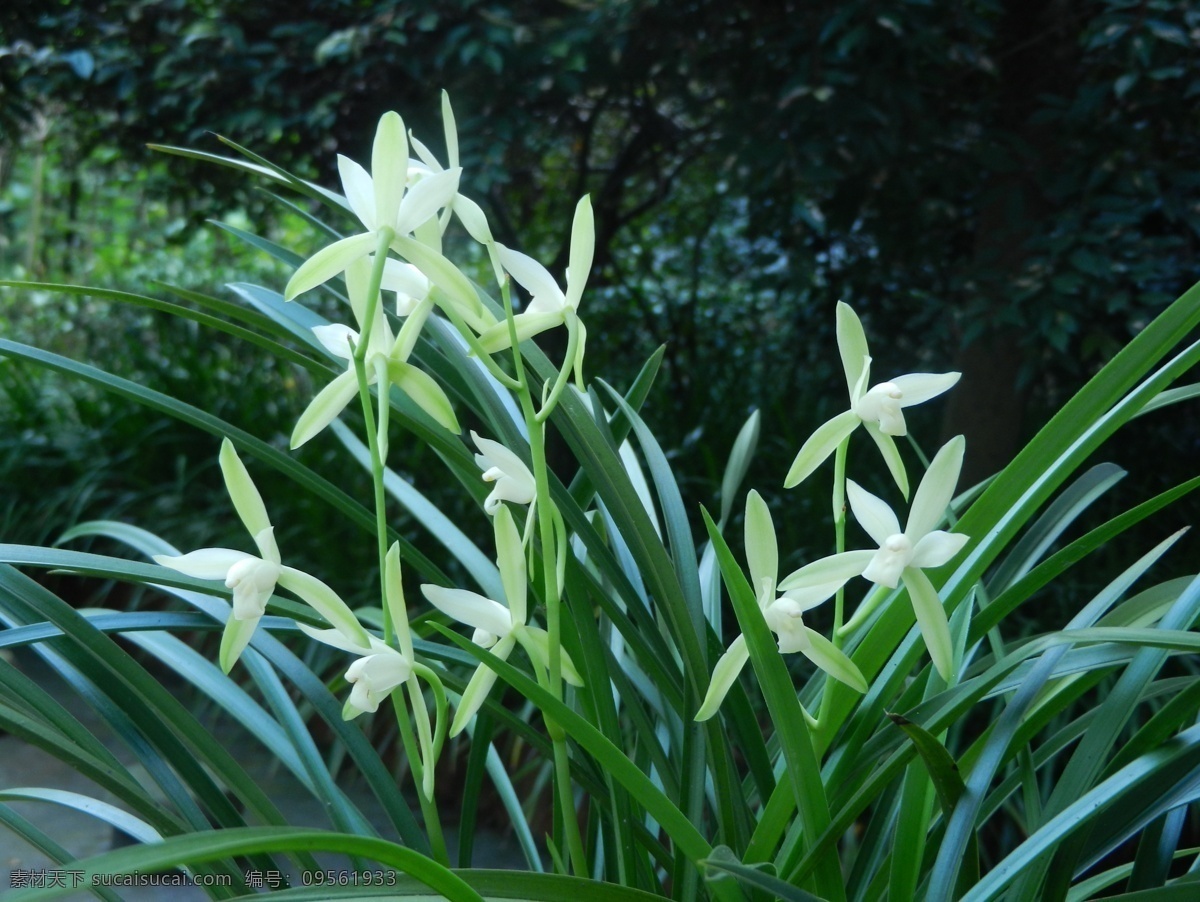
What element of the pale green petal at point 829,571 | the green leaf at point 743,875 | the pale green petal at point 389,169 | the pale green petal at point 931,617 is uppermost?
the pale green petal at point 389,169

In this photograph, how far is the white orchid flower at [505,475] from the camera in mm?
571

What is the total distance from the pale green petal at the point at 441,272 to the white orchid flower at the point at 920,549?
236 mm

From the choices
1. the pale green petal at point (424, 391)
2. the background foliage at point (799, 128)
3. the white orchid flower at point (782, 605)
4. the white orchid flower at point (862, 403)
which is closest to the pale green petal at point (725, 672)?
the white orchid flower at point (782, 605)

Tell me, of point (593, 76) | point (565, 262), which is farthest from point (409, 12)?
point (565, 262)

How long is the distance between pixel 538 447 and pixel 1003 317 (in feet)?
4.00

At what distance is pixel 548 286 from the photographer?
1.90 feet

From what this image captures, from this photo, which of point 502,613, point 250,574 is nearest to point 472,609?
point 502,613

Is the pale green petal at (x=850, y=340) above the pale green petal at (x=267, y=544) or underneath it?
underneath

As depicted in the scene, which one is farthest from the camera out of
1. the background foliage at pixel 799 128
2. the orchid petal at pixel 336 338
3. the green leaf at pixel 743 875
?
the background foliage at pixel 799 128

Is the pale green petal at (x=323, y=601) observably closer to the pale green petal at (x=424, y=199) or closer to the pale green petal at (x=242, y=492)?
the pale green petal at (x=242, y=492)

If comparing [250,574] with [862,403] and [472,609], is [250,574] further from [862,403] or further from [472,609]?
[862,403]

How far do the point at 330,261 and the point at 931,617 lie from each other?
0.39 m

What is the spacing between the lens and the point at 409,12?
171 centimetres

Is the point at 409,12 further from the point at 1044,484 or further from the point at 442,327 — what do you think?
Answer: the point at 1044,484
